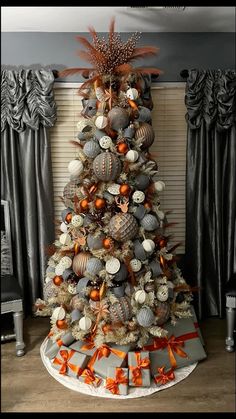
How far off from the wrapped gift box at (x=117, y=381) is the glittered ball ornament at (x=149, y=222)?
81 centimetres

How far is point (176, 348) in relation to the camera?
94.4 inches

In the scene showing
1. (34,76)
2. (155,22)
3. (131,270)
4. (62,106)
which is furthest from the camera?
(62,106)

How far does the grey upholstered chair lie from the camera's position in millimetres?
2461

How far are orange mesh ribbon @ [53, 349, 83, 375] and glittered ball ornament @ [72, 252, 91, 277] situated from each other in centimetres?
48

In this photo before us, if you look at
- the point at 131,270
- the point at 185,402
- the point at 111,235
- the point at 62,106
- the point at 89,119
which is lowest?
the point at 185,402

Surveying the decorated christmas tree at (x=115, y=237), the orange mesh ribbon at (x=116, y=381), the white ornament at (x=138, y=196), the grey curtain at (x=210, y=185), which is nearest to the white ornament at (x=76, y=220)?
the decorated christmas tree at (x=115, y=237)

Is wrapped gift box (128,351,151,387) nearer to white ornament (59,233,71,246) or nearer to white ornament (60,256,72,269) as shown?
white ornament (60,256,72,269)

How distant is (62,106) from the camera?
9.34 ft

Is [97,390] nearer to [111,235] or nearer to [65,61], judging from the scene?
[111,235]

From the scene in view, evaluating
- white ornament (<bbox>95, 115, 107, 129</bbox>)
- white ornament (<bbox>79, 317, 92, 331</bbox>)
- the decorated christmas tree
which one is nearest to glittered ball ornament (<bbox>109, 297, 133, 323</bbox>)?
the decorated christmas tree

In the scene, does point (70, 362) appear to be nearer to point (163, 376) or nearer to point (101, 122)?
point (163, 376)

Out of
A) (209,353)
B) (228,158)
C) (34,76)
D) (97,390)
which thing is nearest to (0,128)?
(34,76)

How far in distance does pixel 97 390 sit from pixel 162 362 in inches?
16.4

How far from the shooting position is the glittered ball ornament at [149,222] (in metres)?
2.25
